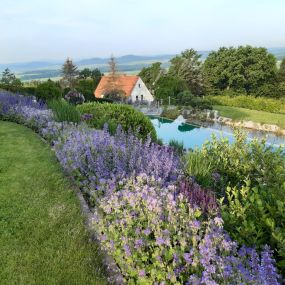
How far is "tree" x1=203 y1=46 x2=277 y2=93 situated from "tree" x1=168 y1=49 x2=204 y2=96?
6.38 feet

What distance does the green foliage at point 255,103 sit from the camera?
43469 millimetres

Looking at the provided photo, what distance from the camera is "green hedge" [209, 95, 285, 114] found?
43469 mm

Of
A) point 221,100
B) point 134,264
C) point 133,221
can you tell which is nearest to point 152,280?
point 134,264

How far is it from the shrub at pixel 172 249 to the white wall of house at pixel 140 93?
48586mm

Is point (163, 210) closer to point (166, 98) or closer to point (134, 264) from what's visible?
point (134, 264)

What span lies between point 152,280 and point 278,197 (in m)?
1.97

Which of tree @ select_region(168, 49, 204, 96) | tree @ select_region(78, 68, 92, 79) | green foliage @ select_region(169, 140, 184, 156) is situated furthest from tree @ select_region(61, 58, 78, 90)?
green foliage @ select_region(169, 140, 184, 156)

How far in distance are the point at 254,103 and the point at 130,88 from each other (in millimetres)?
17392

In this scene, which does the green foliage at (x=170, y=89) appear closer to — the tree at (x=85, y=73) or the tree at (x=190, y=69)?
the tree at (x=190, y=69)

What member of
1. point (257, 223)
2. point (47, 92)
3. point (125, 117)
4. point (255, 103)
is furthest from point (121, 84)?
point (257, 223)

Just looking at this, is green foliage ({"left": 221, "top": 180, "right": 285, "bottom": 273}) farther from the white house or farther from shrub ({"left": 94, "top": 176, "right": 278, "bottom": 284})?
the white house

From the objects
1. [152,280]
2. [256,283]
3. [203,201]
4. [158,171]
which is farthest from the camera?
[158,171]

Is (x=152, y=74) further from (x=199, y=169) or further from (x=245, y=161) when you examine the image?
(x=199, y=169)

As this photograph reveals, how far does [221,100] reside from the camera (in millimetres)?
50438
